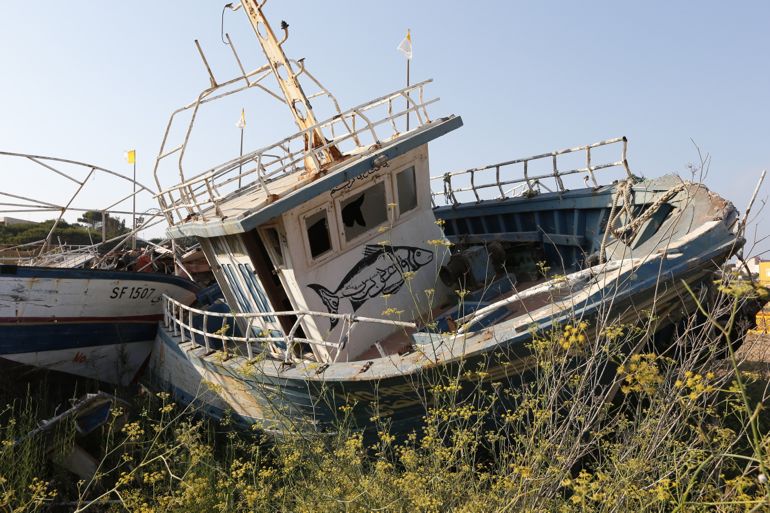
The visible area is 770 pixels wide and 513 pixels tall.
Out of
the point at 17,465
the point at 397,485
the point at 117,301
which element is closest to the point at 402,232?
the point at 397,485

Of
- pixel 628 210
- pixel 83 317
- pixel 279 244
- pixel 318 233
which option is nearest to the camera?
pixel 628 210

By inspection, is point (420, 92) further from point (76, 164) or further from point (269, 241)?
point (76, 164)

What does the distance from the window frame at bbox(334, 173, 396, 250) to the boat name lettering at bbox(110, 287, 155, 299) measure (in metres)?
5.53

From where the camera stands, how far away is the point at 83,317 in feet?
35.2

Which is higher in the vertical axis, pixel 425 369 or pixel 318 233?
pixel 318 233

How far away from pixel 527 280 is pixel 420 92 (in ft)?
11.1

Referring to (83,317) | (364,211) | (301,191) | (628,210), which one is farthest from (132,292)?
(628,210)

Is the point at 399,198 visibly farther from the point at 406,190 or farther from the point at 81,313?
the point at 81,313

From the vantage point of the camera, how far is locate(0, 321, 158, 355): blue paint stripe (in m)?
10.0

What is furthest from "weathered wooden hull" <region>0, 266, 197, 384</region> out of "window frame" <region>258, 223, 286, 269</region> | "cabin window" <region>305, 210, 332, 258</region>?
"cabin window" <region>305, 210, 332, 258</region>

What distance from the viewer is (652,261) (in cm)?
531

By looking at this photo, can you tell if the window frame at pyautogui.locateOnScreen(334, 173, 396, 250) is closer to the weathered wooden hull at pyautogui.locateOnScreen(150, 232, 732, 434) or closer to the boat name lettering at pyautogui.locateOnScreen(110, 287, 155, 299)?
the weathered wooden hull at pyautogui.locateOnScreen(150, 232, 732, 434)

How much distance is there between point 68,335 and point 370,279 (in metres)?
6.05

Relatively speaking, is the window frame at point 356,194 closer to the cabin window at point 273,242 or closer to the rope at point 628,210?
the cabin window at point 273,242
